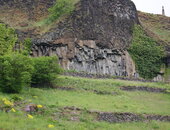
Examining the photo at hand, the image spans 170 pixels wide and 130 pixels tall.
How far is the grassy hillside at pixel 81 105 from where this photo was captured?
655 inches

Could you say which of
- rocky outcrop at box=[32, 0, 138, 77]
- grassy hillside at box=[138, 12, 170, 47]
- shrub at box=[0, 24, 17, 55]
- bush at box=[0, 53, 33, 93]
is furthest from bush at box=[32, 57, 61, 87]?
grassy hillside at box=[138, 12, 170, 47]

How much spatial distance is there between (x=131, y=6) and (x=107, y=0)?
22.4 feet

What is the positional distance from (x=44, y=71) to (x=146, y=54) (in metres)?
30.7

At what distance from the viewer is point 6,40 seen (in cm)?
4091

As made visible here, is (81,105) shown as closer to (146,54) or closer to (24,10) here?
(146,54)

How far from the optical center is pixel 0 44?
1510 inches

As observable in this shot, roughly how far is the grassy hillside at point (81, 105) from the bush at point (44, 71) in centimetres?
117

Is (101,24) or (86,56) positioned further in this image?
(101,24)

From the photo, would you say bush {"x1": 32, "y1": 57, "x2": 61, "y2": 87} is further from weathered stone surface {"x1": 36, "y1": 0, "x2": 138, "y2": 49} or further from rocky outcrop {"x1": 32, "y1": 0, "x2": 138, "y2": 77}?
weathered stone surface {"x1": 36, "y1": 0, "x2": 138, "y2": 49}

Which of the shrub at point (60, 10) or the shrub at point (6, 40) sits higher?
the shrub at point (60, 10)

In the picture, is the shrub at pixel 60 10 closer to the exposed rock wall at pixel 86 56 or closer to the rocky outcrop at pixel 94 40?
the rocky outcrop at pixel 94 40

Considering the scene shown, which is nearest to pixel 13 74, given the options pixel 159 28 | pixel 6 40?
pixel 6 40

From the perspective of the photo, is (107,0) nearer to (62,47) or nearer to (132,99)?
(62,47)

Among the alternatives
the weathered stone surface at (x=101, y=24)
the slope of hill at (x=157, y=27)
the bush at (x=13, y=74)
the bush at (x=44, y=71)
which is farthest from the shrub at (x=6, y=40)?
the slope of hill at (x=157, y=27)
